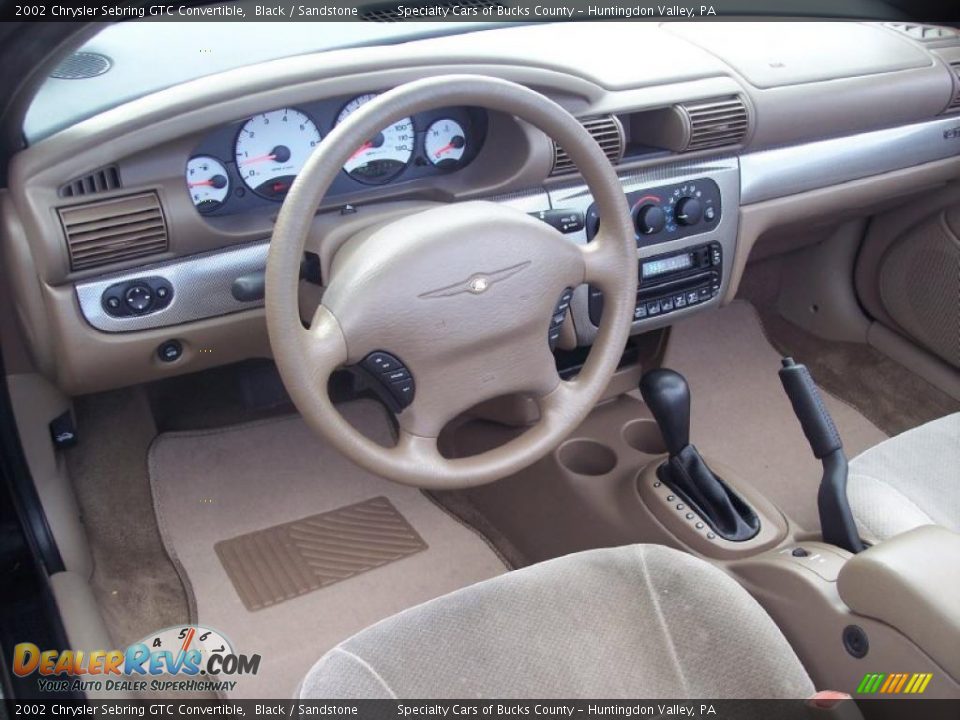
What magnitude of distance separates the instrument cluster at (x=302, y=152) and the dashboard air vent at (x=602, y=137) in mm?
147

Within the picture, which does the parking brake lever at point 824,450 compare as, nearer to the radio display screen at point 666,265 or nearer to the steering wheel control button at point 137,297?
the radio display screen at point 666,265

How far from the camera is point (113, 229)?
1.36 meters

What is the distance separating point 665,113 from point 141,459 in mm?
1248

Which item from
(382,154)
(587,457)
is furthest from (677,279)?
(382,154)

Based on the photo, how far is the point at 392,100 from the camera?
1.16 meters

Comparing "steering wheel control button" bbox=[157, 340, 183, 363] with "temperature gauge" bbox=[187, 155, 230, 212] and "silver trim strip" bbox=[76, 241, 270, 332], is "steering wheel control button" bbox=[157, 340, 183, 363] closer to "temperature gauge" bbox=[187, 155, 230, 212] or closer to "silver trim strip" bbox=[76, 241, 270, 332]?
"silver trim strip" bbox=[76, 241, 270, 332]

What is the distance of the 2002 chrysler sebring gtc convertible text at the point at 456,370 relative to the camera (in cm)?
121

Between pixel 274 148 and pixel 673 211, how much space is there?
0.76 metres

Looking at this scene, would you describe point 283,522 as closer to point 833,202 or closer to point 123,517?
point 123,517

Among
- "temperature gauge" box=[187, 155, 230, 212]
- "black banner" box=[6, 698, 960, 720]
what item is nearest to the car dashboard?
"temperature gauge" box=[187, 155, 230, 212]

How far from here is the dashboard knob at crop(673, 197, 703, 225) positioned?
1.83 meters

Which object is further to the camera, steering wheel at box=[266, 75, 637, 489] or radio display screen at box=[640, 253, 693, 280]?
radio display screen at box=[640, 253, 693, 280]

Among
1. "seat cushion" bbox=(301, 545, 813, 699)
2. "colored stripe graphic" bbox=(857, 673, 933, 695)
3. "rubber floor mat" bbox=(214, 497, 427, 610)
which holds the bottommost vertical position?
"rubber floor mat" bbox=(214, 497, 427, 610)

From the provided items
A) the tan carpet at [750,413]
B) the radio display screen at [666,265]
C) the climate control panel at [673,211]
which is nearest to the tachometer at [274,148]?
the climate control panel at [673,211]
